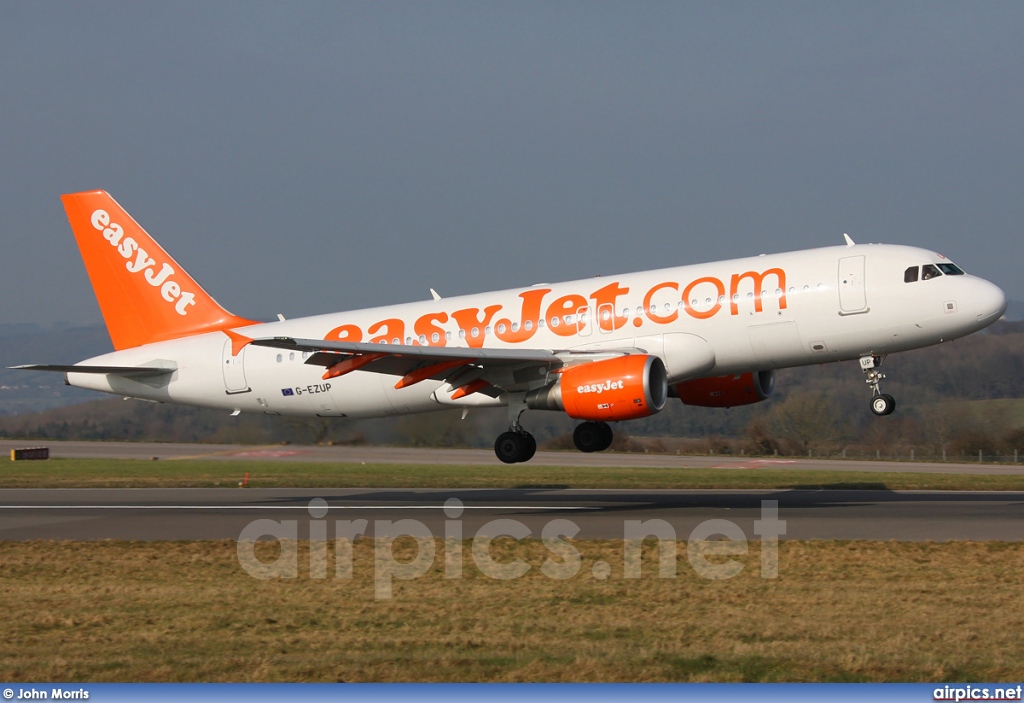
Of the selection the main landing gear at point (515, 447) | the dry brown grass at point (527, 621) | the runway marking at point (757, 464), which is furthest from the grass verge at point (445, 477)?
the dry brown grass at point (527, 621)

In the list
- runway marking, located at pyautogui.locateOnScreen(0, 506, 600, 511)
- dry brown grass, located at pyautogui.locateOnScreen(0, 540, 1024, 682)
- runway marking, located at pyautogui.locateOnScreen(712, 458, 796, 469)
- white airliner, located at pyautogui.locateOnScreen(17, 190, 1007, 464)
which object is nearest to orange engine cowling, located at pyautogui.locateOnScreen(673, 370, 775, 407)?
white airliner, located at pyautogui.locateOnScreen(17, 190, 1007, 464)

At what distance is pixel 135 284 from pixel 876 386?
21502 mm

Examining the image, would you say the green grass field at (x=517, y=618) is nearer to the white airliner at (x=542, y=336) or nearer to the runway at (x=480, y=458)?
the white airliner at (x=542, y=336)

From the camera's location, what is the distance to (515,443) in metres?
30.1

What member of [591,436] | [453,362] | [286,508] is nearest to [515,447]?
[591,436]

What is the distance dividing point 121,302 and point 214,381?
13.8ft

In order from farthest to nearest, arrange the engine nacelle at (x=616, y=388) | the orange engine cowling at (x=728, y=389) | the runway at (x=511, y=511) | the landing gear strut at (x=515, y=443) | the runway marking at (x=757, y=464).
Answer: the runway marking at (x=757, y=464) → the orange engine cowling at (x=728, y=389) → the landing gear strut at (x=515, y=443) → the engine nacelle at (x=616, y=388) → the runway at (x=511, y=511)

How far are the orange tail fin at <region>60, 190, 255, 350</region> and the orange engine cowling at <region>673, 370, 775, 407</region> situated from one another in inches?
527

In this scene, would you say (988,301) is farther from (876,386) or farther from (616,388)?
(616,388)

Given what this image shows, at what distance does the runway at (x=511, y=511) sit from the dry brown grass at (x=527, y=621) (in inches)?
114

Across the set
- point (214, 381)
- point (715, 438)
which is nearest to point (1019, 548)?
point (214, 381)

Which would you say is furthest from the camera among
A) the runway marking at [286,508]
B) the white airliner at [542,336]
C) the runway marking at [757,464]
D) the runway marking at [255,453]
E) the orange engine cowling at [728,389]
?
the runway marking at [255,453]

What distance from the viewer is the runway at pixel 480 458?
5400cm

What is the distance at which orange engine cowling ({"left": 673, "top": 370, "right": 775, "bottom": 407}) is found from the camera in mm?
31391
